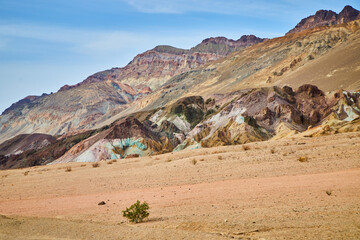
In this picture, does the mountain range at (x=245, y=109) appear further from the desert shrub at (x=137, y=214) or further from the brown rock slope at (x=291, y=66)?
the desert shrub at (x=137, y=214)

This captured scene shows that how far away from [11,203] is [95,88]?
16478 centimetres

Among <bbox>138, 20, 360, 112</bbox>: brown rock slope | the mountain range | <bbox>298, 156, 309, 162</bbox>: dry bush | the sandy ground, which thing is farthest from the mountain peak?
<bbox>298, 156, 309, 162</bbox>: dry bush

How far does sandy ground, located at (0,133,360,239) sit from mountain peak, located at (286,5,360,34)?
176 m

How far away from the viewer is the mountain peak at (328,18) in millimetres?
171250

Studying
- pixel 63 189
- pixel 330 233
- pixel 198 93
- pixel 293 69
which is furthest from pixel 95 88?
pixel 330 233

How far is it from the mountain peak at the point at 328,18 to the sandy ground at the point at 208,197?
17563cm

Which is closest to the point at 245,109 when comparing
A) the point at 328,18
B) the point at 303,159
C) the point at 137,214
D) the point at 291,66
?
the point at 303,159

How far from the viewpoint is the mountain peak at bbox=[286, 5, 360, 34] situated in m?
171

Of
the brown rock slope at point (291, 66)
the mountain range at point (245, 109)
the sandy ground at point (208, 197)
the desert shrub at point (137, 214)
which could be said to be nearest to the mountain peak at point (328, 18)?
the brown rock slope at point (291, 66)

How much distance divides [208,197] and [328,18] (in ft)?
646

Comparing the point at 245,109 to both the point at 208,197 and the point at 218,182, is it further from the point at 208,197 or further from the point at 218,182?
the point at 208,197

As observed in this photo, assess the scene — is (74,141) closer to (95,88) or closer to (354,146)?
(354,146)

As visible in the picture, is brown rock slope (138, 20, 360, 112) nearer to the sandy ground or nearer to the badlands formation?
the badlands formation

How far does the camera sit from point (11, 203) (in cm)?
1384
